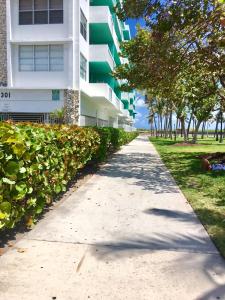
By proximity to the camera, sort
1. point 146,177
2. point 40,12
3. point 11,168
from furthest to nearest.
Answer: point 40,12 → point 146,177 → point 11,168

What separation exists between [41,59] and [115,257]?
18.5 metres

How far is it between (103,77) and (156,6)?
2019 centimetres

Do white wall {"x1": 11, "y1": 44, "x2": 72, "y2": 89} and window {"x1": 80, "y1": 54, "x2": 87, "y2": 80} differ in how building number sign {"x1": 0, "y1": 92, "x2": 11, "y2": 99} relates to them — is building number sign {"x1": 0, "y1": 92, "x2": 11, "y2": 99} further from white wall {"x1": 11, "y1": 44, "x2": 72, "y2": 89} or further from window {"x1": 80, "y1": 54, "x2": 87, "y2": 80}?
window {"x1": 80, "y1": 54, "x2": 87, "y2": 80}

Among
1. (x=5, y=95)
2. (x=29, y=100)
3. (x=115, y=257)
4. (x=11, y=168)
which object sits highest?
(x=5, y=95)

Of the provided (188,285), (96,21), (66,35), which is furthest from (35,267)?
(96,21)

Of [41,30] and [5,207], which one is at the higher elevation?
[41,30]

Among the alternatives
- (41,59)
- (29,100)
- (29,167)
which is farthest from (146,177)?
(41,59)

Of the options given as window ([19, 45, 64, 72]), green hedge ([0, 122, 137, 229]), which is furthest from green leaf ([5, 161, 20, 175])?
window ([19, 45, 64, 72])

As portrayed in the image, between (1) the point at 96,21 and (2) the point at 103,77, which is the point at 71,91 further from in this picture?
(2) the point at 103,77

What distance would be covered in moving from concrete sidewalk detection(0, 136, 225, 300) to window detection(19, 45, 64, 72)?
15.2 meters

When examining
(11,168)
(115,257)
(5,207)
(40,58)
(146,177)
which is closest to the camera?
(5,207)

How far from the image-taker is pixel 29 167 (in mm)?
5277

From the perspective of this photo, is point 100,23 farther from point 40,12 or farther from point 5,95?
point 5,95

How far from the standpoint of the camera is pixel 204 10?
34.6 ft
